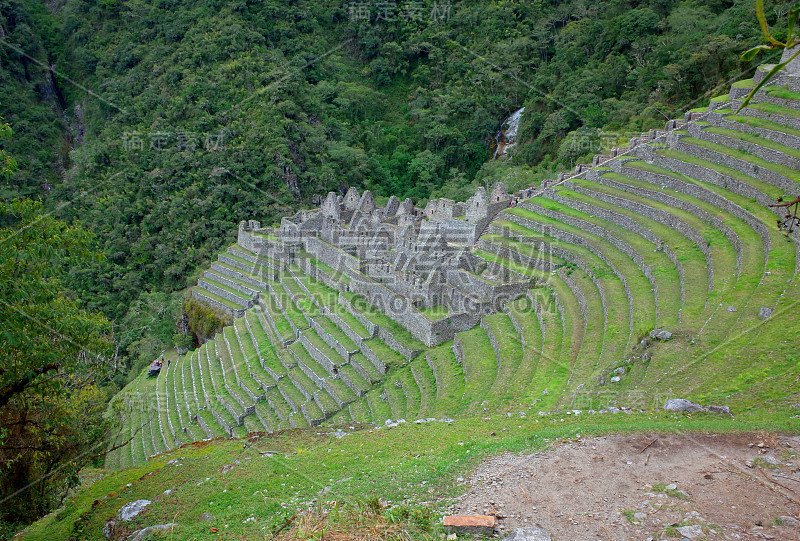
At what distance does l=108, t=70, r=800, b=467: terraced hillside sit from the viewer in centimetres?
1217

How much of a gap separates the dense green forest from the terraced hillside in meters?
9.67

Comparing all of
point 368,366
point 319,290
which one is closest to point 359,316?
point 368,366

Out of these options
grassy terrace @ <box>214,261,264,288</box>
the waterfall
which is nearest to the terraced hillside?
grassy terrace @ <box>214,261,264,288</box>

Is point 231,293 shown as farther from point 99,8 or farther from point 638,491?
point 99,8

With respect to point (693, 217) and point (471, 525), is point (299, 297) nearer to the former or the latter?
point (693, 217)

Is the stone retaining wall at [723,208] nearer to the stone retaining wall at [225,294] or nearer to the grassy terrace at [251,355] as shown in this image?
the grassy terrace at [251,355]

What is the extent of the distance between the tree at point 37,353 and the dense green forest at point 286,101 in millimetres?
22633

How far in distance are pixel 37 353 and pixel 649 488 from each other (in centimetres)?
881

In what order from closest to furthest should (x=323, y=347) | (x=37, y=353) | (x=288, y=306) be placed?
(x=37, y=353)
(x=323, y=347)
(x=288, y=306)

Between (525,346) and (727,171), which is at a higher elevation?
(727,171)

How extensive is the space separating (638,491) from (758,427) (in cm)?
255

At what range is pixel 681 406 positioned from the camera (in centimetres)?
966

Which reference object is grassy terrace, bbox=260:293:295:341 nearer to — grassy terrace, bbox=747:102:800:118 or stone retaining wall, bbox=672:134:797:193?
stone retaining wall, bbox=672:134:797:193

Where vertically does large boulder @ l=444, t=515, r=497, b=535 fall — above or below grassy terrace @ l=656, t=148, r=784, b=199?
below
